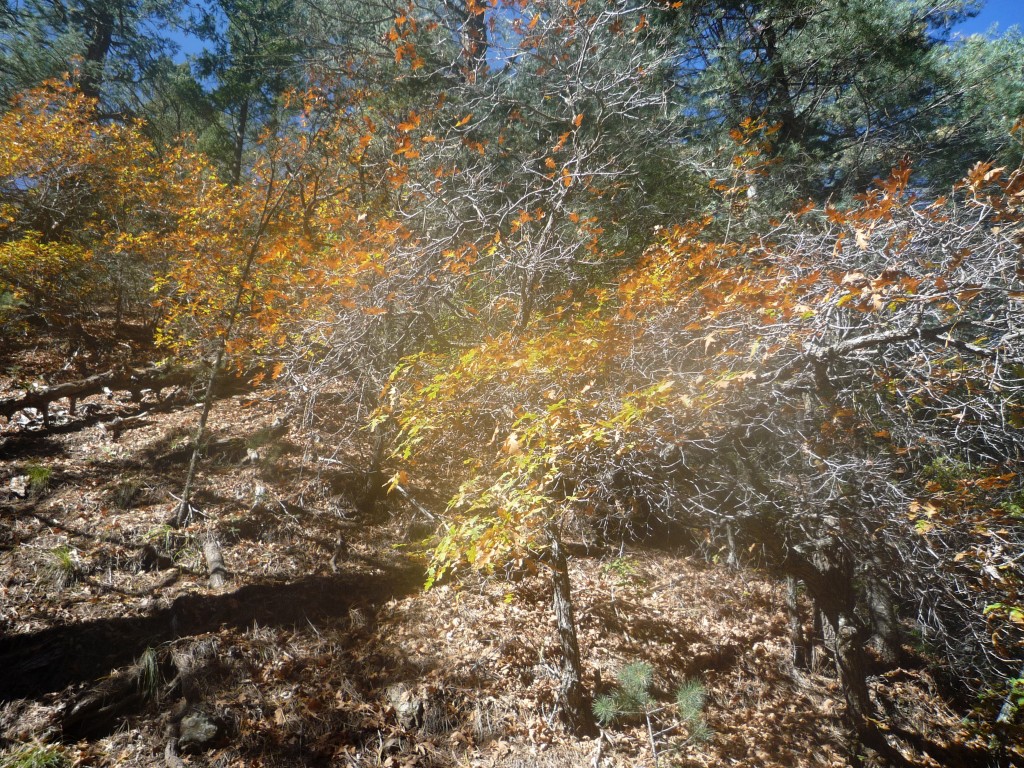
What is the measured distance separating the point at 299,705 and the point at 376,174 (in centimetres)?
848

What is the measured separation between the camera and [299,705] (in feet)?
15.9

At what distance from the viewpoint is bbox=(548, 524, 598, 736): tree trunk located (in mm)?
5230

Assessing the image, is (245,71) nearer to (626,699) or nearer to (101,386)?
(101,386)

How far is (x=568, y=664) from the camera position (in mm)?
5355

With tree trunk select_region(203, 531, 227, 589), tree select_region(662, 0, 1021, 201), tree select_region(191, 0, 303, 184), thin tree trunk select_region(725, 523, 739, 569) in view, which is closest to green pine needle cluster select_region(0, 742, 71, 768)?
tree trunk select_region(203, 531, 227, 589)

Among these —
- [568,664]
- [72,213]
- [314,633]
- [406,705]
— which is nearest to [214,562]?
[314,633]

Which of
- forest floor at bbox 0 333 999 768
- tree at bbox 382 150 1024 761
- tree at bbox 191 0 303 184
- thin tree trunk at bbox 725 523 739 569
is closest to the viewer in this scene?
tree at bbox 382 150 1024 761

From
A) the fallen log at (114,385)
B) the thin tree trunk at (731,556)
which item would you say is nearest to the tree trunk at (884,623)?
the thin tree trunk at (731,556)

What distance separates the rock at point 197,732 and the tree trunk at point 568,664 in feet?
11.5

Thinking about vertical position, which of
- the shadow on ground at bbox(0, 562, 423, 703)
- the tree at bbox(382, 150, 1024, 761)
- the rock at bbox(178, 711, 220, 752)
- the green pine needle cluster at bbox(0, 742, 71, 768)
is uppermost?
the tree at bbox(382, 150, 1024, 761)

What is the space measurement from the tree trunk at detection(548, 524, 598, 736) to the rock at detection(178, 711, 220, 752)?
11.5 ft

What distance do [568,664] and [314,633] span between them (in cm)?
306

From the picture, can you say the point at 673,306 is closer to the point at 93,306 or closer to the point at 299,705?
the point at 299,705

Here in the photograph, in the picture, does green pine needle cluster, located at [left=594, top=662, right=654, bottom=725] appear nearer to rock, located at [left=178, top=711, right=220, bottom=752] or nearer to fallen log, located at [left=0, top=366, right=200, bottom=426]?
rock, located at [left=178, top=711, right=220, bottom=752]
